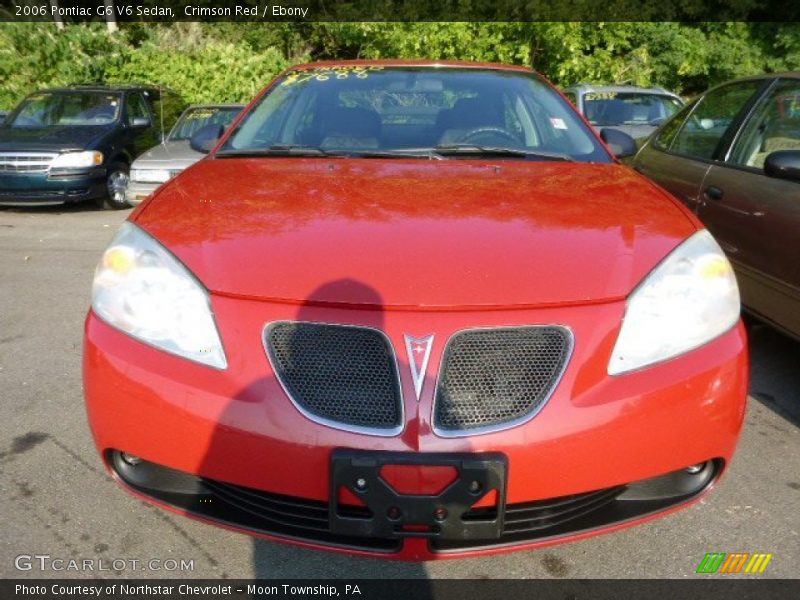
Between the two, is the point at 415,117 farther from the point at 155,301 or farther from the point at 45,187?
the point at 45,187

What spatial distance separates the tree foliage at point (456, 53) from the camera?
15508mm

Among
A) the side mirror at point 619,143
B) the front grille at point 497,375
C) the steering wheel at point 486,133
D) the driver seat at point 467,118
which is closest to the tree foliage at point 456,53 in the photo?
the side mirror at point 619,143

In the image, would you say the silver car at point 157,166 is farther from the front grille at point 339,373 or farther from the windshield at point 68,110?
the front grille at point 339,373

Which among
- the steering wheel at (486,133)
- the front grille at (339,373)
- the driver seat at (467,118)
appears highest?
the driver seat at (467,118)

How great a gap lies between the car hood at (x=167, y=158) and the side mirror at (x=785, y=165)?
6.39 metres

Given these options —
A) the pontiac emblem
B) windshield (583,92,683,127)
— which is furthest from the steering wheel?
windshield (583,92,683,127)

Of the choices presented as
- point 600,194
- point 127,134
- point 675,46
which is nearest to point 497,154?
point 600,194

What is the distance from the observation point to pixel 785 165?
309 cm

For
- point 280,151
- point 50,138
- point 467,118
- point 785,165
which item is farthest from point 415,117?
point 50,138

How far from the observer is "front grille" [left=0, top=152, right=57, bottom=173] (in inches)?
327

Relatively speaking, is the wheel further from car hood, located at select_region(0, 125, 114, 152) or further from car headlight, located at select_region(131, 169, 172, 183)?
car headlight, located at select_region(131, 169, 172, 183)

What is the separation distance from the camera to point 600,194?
2428 millimetres

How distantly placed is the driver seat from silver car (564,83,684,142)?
19.2ft

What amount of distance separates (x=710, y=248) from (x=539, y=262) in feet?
1.82
